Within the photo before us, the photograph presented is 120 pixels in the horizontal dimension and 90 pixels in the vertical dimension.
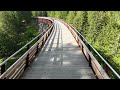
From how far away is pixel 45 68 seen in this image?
1211cm

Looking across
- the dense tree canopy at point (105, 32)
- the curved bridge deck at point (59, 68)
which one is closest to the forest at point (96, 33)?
the dense tree canopy at point (105, 32)

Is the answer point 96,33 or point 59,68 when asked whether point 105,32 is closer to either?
point 96,33

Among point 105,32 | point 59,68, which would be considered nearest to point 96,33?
point 105,32

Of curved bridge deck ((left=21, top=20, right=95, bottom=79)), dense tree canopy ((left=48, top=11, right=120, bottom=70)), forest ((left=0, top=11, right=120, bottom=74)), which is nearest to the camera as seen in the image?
curved bridge deck ((left=21, top=20, right=95, bottom=79))

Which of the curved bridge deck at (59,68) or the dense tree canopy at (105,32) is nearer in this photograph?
the curved bridge deck at (59,68)

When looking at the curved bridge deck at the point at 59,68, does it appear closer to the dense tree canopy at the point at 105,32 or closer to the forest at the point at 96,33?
the forest at the point at 96,33

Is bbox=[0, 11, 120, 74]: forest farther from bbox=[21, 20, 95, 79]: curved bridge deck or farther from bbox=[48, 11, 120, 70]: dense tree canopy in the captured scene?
bbox=[21, 20, 95, 79]: curved bridge deck

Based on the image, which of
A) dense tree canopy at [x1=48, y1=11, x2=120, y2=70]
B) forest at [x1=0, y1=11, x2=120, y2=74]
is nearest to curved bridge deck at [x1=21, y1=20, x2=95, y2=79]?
forest at [x1=0, y1=11, x2=120, y2=74]

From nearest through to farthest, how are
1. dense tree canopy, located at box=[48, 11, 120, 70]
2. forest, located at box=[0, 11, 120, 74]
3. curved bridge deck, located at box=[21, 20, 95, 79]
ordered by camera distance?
1. curved bridge deck, located at box=[21, 20, 95, 79]
2. dense tree canopy, located at box=[48, 11, 120, 70]
3. forest, located at box=[0, 11, 120, 74]

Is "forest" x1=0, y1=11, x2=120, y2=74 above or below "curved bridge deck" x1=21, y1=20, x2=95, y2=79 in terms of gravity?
below
